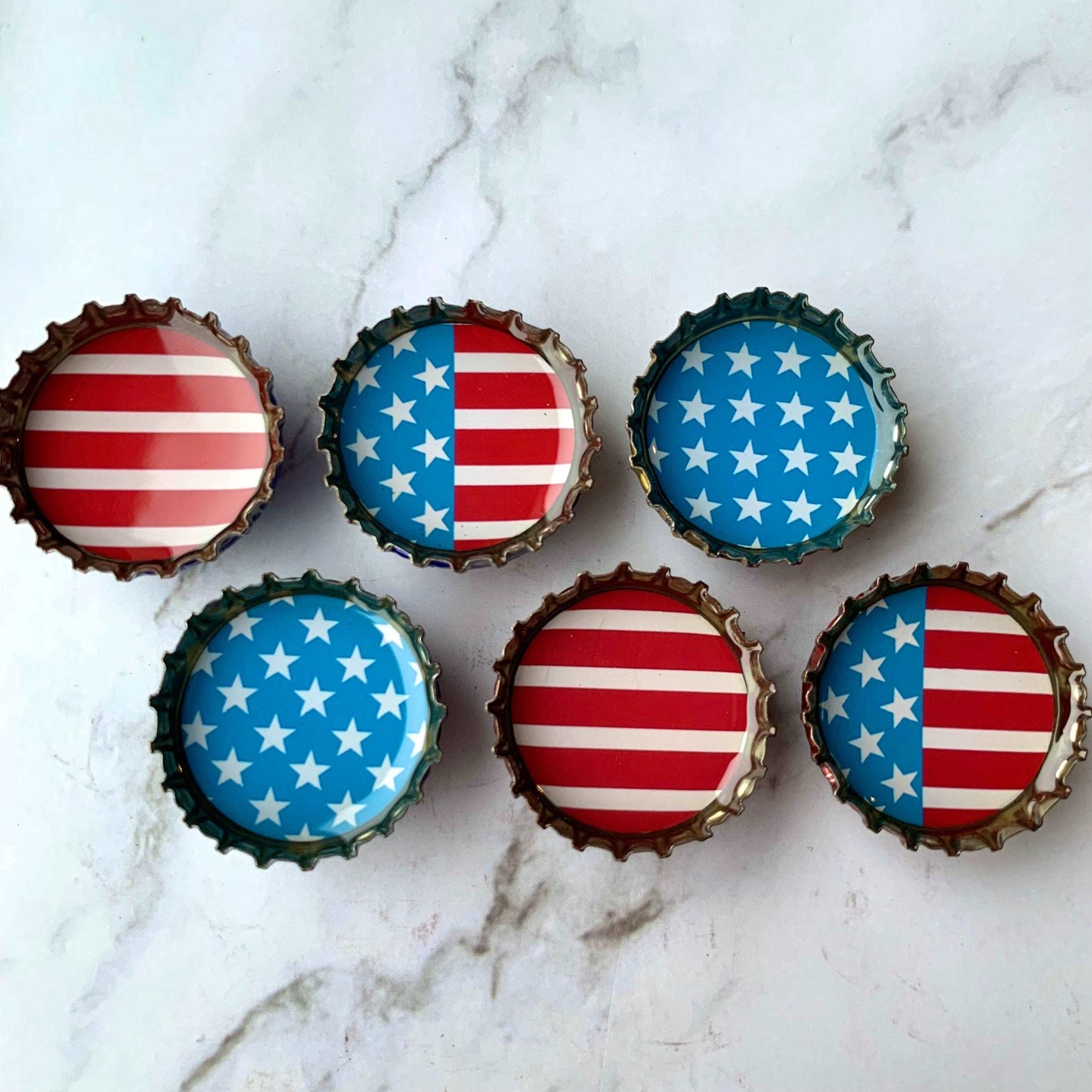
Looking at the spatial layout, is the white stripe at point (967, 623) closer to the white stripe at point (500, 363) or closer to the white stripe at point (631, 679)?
the white stripe at point (631, 679)

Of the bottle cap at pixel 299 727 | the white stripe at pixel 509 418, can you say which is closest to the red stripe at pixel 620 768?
the bottle cap at pixel 299 727

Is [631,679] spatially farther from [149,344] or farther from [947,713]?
[149,344]

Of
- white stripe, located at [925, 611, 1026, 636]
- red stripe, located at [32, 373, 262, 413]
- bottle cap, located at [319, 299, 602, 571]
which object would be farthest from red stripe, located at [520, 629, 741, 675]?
red stripe, located at [32, 373, 262, 413]

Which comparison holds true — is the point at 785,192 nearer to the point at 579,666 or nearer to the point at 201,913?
the point at 579,666

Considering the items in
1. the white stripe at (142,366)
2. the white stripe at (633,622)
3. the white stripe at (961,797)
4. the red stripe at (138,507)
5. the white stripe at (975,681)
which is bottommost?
the white stripe at (961,797)

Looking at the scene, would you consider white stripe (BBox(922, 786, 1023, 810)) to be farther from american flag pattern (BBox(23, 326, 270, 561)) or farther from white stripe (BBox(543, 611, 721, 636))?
american flag pattern (BBox(23, 326, 270, 561))

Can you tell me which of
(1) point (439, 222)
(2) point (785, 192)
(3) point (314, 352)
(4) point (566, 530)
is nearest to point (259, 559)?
(3) point (314, 352)

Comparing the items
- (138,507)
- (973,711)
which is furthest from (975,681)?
(138,507)
